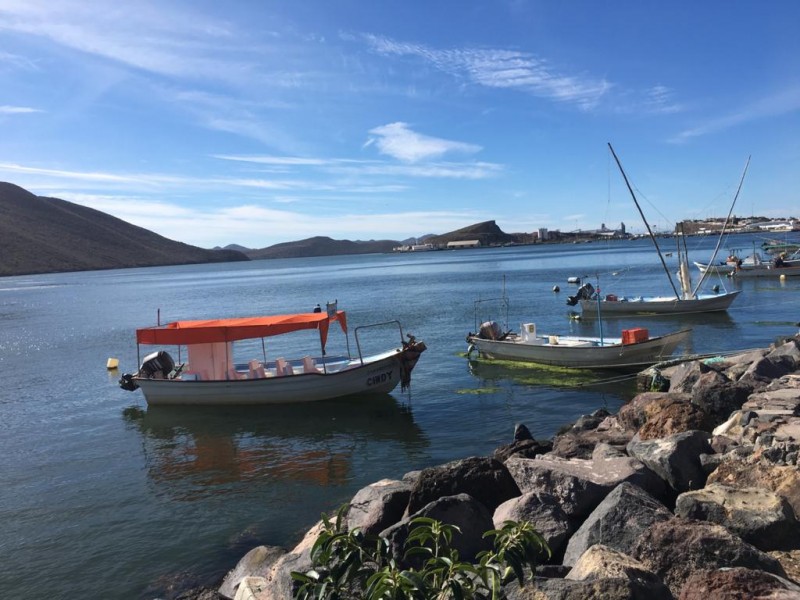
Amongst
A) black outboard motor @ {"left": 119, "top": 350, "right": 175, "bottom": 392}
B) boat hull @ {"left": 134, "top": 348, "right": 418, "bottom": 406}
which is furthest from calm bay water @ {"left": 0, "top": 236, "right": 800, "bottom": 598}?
black outboard motor @ {"left": 119, "top": 350, "right": 175, "bottom": 392}

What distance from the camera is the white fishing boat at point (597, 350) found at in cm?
2586

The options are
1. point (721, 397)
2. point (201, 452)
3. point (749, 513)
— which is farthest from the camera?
point (201, 452)

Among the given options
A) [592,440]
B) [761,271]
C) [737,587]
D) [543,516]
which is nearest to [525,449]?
[592,440]

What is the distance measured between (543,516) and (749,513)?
2724mm

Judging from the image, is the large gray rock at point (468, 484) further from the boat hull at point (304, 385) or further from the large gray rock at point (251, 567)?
the boat hull at point (304, 385)

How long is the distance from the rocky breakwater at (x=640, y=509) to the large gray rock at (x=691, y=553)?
12mm

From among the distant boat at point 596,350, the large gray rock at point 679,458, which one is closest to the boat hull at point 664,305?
the distant boat at point 596,350

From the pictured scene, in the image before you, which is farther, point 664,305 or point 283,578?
point 664,305

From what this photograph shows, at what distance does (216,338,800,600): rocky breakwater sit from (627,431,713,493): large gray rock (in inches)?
0.9

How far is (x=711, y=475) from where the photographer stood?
32.0 ft

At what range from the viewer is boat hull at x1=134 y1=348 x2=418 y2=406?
22.9m

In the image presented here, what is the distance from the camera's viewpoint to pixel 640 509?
803 cm

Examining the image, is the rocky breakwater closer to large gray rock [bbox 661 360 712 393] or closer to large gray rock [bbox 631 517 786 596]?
large gray rock [bbox 631 517 786 596]

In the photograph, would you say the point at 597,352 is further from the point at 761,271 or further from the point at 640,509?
the point at 761,271
